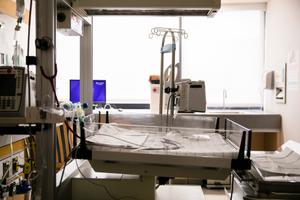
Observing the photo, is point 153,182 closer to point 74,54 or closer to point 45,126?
point 45,126

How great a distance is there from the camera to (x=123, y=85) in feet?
15.6

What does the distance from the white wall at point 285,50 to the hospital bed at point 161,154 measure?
2.37 meters

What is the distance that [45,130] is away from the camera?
1.25 meters

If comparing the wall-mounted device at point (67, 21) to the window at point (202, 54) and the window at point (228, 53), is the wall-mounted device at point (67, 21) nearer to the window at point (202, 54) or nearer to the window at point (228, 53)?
the window at point (202, 54)

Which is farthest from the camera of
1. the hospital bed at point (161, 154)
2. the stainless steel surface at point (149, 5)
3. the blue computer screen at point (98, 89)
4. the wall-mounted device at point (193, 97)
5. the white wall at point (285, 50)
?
the blue computer screen at point (98, 89)

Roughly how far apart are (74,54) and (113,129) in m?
3.34

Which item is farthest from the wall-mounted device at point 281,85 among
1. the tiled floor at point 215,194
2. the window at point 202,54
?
the tiled floor at point 215,194

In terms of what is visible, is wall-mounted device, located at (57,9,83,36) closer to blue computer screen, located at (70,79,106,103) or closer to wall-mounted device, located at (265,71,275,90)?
blue computer screen, located at (70,79,106,103)

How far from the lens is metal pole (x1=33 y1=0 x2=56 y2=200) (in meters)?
1.23

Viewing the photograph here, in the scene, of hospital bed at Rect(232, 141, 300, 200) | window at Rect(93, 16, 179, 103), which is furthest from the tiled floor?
hospital bed at Rect(232, 141, 300, 200)

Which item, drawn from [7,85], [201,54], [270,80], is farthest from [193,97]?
[201,54]

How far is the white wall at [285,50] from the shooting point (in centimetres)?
334

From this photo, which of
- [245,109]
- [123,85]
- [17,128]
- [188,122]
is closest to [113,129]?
[17,128]

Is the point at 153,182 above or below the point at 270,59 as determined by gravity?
below
